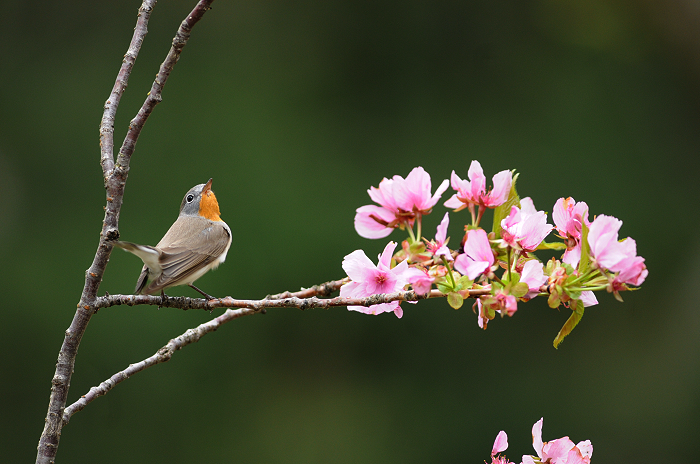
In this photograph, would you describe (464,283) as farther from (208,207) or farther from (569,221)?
(208,207)

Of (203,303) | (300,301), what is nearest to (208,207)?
(203,303)

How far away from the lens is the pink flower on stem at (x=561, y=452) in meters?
0.82

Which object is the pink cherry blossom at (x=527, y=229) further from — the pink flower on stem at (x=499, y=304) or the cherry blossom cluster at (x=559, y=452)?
the cherry blossom cluster at (x=559, y=452)

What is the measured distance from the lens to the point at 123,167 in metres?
0.75

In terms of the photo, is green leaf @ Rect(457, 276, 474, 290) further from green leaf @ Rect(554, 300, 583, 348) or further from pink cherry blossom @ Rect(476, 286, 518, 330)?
green leaf @ Rect(554, 300, 583, 348)

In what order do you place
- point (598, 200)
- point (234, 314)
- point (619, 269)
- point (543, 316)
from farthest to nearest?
point (543, 316) < point (598, 200) < point (234, 314) < point (619, 269)

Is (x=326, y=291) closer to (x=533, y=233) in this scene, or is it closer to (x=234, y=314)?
(x=234, y=314)

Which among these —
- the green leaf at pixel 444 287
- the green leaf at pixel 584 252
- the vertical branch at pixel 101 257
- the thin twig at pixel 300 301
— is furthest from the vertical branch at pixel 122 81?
the green leaf at pixel 584 252

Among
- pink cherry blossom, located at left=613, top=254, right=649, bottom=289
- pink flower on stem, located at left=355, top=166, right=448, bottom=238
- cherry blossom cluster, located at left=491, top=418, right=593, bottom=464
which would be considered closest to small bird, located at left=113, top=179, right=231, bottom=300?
pink flower on stem, located at left=355, top=166, right=448, bottom=238

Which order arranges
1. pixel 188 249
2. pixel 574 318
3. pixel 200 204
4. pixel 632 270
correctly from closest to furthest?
pixel 632 270 → pixel 574 318 → pixel 188 249 → pixel 200 204

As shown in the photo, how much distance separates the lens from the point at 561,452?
2.75ft

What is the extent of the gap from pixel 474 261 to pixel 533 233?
0.10 meters

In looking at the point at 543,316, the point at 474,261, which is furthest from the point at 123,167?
the point at 543,316

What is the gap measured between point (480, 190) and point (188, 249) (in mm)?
1043
